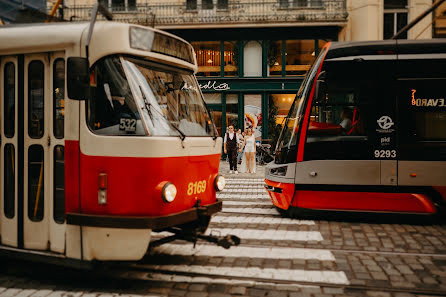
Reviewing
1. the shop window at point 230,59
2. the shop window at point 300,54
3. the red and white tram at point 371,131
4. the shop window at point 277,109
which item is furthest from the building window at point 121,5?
the red and white tram at point 371,131

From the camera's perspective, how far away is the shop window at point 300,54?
22.5 meters

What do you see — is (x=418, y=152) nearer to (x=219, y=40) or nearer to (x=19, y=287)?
(x=19, y=287)

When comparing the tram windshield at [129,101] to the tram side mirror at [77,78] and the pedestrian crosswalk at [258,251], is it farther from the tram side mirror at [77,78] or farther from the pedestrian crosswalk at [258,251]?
the pedestrian crosswalk at [258,251]

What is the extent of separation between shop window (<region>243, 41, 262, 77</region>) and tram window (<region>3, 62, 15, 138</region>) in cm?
1824

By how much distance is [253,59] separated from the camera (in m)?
22.7

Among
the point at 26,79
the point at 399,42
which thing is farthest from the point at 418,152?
the point at 26,79

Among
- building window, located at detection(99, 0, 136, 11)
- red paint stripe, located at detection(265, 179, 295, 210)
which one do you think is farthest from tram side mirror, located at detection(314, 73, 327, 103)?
building window, located at detection(99, 0, 136, 11)

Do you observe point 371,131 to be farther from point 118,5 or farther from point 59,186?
point 118,5

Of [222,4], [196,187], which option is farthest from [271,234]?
[222,4]

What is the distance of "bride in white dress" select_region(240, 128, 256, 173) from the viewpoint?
53.1 ft

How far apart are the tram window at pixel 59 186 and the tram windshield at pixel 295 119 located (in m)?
4.66

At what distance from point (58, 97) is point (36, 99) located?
1.05ft

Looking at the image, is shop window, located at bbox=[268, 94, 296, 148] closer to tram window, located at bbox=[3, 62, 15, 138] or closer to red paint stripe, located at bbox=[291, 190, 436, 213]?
red paint stripe, located at bbox=[291, 190, 436, 213]

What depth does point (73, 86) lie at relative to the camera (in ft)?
14.5
